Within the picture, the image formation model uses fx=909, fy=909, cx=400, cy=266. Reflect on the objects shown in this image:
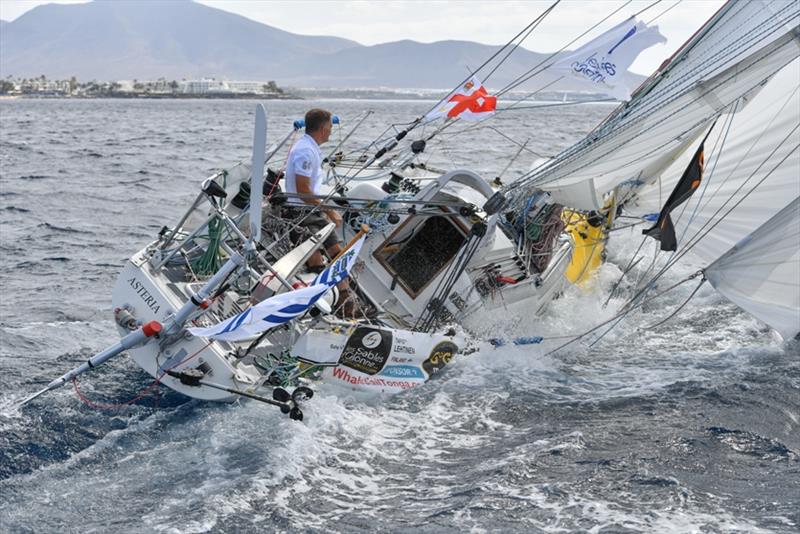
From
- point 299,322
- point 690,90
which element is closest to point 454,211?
point 299,322

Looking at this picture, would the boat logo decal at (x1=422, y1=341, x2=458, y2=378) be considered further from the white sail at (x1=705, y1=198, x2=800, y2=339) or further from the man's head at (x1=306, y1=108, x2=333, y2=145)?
the white sail at (x1=705, y1=198, x2=800, y2=339)

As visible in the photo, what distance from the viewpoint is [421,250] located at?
9070mm

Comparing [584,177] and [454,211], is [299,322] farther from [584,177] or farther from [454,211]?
[584,177]

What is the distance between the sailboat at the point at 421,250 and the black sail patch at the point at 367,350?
13 mm

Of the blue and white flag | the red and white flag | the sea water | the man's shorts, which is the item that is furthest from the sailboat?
the red and white flag

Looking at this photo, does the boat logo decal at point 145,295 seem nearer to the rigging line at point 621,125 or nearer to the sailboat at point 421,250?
the sailboat at point 421,250

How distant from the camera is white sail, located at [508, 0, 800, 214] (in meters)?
8.46

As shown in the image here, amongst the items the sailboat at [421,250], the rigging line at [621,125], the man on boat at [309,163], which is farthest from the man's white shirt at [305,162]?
the rigging line at [621,125]

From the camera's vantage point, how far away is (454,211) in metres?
8.48

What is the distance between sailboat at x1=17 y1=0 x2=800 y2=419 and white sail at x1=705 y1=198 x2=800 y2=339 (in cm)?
1

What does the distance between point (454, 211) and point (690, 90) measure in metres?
2.59

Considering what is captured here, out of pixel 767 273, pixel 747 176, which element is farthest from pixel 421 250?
pixel 747 176

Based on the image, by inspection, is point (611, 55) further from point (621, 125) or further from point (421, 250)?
point (421, 250)

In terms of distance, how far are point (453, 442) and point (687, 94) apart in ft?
13.7
